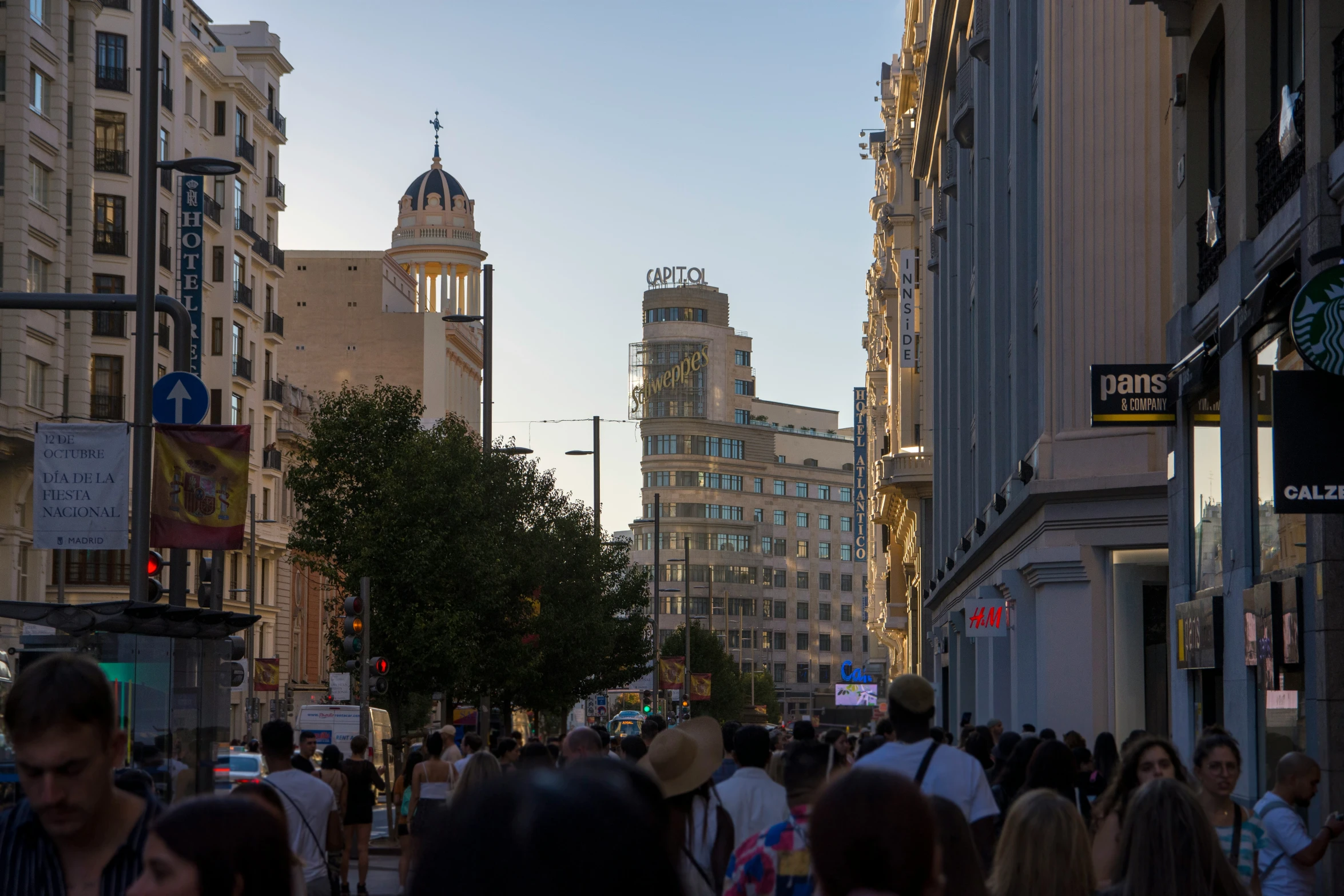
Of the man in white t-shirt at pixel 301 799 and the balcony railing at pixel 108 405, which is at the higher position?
the balcony railing at pixel 108 405

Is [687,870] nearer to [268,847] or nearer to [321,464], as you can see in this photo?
[268,847]

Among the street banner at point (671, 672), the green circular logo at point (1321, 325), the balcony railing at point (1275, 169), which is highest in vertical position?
the balcony railing at point (1275, 169)

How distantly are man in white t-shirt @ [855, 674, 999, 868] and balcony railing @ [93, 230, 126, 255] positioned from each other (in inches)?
2067

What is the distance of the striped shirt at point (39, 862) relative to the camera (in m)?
4.08

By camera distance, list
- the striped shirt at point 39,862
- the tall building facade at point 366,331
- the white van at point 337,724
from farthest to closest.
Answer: the tall building facade at point 366,331, the white van at point 337,724, the striped shirt at point 39,862

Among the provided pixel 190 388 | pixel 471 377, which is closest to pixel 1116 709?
pixel 190 388

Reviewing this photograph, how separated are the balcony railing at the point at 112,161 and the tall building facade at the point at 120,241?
0.04 meters

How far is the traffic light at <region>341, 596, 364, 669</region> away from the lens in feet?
87.2

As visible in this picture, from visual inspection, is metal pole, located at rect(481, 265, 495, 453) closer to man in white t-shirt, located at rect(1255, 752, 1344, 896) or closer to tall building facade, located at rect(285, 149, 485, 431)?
man in white t-shirt, located at rect(1255, 752, 1344, 896)

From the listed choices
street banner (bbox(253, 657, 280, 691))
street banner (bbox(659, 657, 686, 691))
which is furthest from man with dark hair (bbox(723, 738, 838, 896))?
street banner (bbox(659, 657, 686, 691))

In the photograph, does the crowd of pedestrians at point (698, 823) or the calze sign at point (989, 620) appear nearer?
the crowd of pedestrians at point (698, 823)

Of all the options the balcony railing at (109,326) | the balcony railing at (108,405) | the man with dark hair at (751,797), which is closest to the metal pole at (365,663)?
the man with dark hair at (751,797)

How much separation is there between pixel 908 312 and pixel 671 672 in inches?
974

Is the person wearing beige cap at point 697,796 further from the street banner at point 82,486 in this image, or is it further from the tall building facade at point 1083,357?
the tall building facade at point 1083,357
